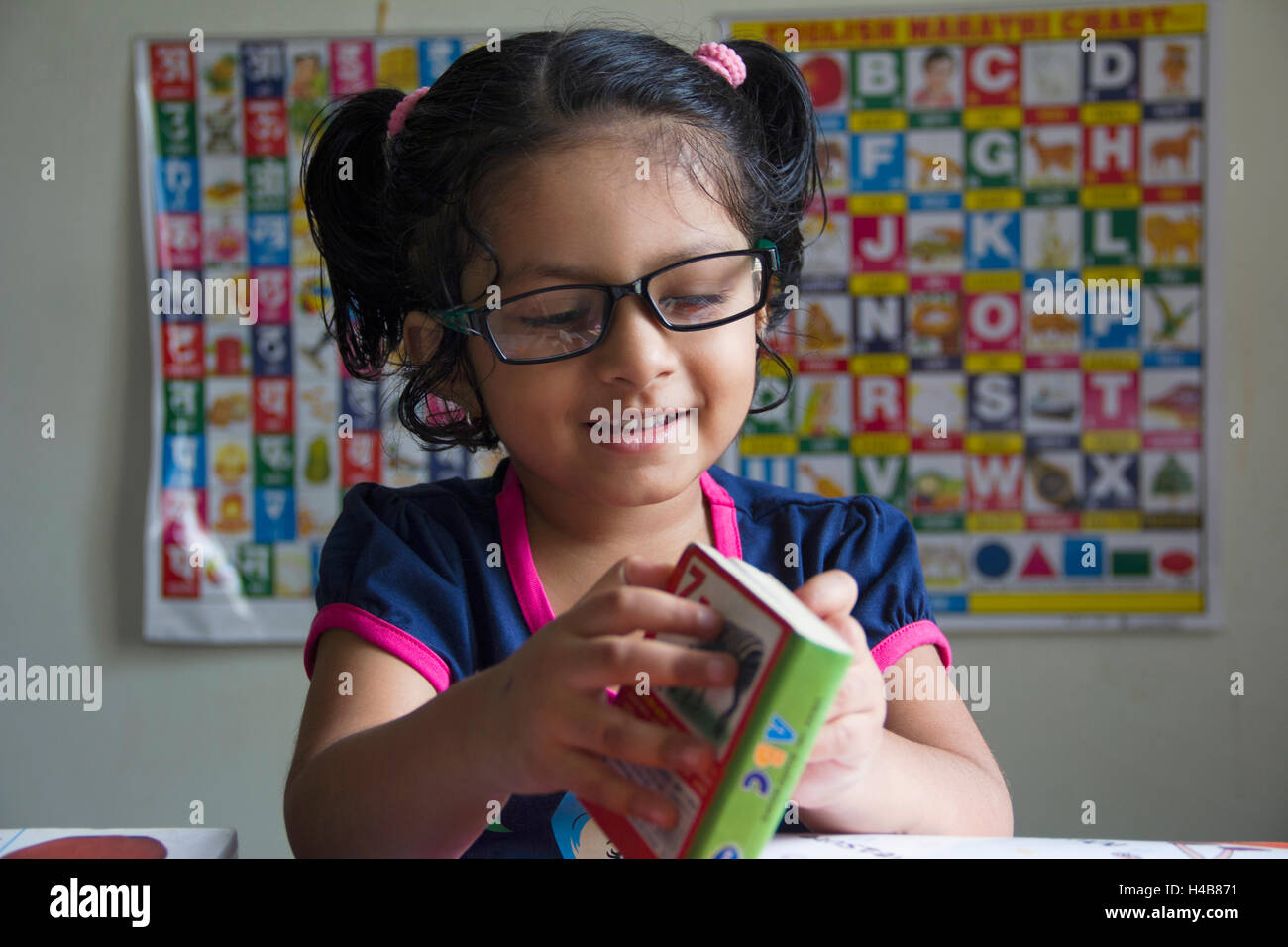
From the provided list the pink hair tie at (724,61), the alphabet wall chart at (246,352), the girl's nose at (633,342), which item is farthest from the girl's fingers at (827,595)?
the alphabet wall chart at (246,352)

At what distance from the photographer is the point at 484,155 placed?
1.92 feet

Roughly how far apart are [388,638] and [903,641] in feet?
0.98

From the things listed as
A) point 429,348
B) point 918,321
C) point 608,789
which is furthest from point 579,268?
point 918,321

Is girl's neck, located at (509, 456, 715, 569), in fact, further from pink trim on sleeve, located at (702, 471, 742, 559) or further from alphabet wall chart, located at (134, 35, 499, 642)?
alphabet wall chart, located at (134, 35, 499, 642)

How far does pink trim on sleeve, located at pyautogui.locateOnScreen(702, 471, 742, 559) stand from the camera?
0.66 metres

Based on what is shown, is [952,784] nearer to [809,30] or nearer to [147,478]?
[809,30]

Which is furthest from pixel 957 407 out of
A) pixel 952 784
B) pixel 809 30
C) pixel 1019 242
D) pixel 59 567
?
pixel 59 567

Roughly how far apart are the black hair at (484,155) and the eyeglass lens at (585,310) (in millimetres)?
47

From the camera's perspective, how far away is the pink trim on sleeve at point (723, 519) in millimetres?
659

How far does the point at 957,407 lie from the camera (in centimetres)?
141

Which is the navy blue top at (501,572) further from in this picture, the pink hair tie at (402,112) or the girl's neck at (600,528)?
the pink hair tie at (402,112)

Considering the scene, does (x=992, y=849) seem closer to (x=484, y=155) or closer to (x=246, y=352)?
(x=484, y=155)

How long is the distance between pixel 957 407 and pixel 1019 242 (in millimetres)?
237

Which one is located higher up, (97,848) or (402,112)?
(402,112)
